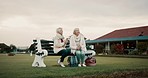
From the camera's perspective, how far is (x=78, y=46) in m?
9.26

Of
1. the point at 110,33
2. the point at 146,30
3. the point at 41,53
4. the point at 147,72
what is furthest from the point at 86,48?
the point at 110,33

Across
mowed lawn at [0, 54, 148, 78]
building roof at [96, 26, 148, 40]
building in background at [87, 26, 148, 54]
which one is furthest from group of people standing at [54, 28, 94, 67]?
building roof at [96, 26, 148, 40]

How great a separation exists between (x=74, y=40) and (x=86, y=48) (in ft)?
3.45

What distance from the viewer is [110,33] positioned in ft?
183

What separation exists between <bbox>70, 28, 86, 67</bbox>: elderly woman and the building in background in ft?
76.4

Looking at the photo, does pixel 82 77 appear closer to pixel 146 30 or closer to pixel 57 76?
pixel 57 76

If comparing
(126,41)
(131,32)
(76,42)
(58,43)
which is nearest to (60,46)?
(58,43)

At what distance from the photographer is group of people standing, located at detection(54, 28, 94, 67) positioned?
29.8ft

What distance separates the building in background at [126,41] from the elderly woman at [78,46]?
76.4 ft

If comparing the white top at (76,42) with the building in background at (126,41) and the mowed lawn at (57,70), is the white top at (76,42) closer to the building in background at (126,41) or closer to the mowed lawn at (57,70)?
the mowed lawn at (57,70)

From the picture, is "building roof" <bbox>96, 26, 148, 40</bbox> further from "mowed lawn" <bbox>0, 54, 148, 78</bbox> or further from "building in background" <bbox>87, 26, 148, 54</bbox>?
"mowed lawn" <bbox>0, 54, 148, 78</bbox>

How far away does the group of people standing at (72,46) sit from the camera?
357 inches

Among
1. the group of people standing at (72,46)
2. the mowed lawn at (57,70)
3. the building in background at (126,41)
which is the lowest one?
the mowed lawn at (57,70)

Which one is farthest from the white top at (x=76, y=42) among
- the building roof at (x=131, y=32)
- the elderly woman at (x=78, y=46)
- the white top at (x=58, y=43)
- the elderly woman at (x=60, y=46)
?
the building roof at (x=131, y=32)
